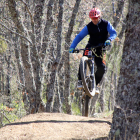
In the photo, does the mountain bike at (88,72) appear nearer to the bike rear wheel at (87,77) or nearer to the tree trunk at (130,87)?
the bike rear wheel at (87,77)

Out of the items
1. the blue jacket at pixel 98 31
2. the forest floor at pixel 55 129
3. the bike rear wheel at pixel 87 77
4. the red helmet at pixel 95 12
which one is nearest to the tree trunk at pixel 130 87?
the forest floor at pixel 55 129

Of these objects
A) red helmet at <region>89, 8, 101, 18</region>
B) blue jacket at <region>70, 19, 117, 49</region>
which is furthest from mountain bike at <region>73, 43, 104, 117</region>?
red helmet at <region>89, 8, 101, 18</region>

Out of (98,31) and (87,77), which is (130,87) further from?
(98,31)

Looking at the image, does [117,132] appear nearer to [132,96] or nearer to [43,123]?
[132,96]

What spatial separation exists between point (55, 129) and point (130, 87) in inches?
79.4

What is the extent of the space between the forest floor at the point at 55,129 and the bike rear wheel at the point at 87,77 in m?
0.90

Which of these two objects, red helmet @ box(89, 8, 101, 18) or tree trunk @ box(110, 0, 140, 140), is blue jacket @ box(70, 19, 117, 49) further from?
tree trunk @ box(110, 0, 140, 140)

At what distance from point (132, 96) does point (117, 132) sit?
63cm

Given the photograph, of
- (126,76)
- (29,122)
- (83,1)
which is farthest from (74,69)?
(126,76)

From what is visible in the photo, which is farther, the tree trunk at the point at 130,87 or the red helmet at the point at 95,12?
the red helmet at the point at 95,12

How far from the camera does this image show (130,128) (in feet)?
11.3

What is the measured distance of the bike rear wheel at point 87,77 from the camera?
588 centimetres

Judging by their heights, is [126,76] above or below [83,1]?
below

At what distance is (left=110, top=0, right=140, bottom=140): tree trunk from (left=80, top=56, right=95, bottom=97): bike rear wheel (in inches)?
90.7
